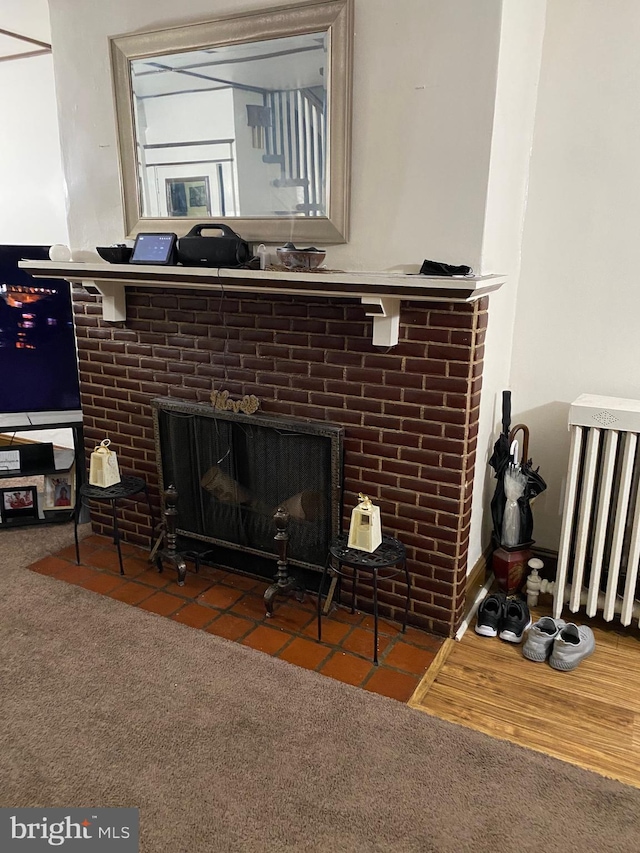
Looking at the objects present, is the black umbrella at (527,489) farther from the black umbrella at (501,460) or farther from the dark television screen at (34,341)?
the dark television screen at (34,341)

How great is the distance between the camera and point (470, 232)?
195 centimetres

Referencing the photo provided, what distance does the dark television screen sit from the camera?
2988mm

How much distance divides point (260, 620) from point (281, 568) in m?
0.20

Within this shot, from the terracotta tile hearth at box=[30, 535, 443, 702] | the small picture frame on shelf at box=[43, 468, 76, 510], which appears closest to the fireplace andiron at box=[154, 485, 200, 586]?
the terracotta tile hearth at box=[30, 535, 443, 702]

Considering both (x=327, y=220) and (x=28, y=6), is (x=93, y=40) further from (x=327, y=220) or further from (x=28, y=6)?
(x=327, y=220)

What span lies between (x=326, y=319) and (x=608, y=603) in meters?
1.39

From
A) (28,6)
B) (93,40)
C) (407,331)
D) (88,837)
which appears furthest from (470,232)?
(28,6)

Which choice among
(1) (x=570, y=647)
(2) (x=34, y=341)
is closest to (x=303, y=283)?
(1) (x=570, y=647)

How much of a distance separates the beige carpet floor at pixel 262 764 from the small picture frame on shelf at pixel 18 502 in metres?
1.03

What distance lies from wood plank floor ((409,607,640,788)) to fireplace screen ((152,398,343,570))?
0.64 m

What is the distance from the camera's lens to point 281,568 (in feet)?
7.91

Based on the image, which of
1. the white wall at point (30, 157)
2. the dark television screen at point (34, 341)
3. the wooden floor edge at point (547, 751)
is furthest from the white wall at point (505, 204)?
the white wall at point (30, 157)

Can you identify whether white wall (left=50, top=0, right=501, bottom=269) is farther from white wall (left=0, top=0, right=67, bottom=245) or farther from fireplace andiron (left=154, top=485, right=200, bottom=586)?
white wall (left=0, top=0, right=67, bottom=245)

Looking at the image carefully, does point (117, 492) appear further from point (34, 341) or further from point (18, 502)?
point (34, 341)
